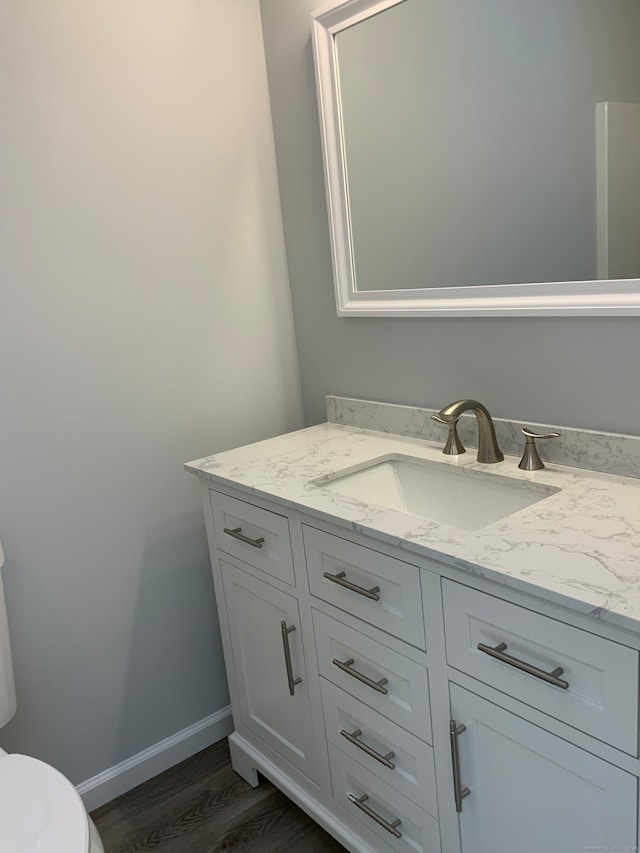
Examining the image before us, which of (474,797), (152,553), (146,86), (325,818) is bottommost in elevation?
(325,818)

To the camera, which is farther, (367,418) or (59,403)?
(367,418)

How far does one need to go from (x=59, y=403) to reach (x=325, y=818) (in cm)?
117

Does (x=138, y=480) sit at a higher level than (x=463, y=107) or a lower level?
lower

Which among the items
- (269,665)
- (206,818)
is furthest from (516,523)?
(206,818)

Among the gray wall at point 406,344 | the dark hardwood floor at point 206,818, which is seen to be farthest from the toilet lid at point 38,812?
the gray wall at point 406,344

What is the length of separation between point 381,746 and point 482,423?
71cm

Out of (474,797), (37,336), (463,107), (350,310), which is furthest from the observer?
(350,310)

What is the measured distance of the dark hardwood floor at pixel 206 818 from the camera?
5.89 ft

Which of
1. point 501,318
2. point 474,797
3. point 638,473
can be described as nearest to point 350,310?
point 501,318

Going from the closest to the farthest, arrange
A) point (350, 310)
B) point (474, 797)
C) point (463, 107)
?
point (474, 797) < point (463, 107) < point (350, 310)

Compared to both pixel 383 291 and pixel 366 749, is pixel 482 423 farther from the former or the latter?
pixel 366 749

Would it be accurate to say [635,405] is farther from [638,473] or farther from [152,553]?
[152,553]

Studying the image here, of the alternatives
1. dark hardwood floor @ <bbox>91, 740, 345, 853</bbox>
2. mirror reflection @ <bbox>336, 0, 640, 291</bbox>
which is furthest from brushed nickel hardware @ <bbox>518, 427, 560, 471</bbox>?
dark hardwood floor @ <bbox>91, 740, 345, 853</bbox>

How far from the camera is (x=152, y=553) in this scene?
201 centimetres
